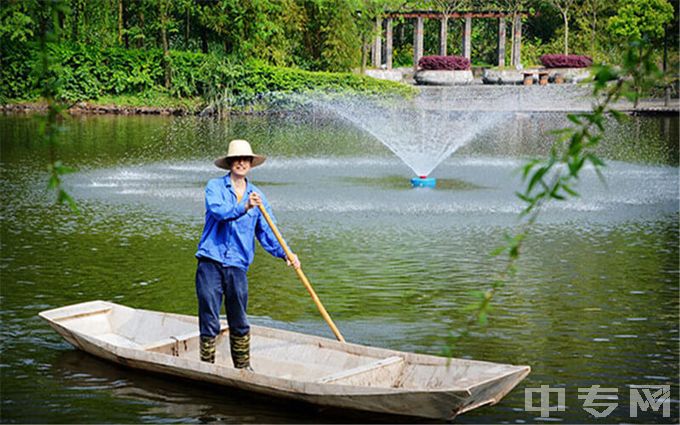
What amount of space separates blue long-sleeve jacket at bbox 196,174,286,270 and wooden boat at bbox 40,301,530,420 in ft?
2.48

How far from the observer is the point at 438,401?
6.74 m

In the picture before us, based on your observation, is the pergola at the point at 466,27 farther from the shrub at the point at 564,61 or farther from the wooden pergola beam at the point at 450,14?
the shrub at the point at 564,61

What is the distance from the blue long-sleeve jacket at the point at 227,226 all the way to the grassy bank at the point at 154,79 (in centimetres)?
3258

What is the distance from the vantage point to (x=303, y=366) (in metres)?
8.00

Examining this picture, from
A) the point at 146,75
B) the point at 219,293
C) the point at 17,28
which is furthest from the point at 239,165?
the point at 146,75

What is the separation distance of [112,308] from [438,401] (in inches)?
146

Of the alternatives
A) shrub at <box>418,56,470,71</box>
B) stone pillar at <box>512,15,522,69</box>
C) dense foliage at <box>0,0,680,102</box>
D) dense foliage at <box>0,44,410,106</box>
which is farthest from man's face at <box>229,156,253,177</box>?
stone pillar at <box>512,15,522,69</box>

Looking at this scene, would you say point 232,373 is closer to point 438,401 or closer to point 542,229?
point 438,401

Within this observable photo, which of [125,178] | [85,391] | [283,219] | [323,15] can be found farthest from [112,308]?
[323,15]

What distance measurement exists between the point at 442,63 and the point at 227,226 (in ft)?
147

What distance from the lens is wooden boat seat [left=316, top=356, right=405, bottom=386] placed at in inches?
286

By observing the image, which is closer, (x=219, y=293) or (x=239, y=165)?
(x=239, y=165)

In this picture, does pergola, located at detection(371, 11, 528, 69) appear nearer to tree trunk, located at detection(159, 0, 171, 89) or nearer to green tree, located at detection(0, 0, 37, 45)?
tree trunk, located at detection(159, 0, 171, 89)

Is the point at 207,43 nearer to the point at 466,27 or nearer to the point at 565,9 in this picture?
the point at 466,27
